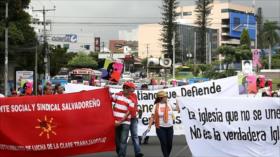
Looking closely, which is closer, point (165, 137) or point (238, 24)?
point (165, 137)

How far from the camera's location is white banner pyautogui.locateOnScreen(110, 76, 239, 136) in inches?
616

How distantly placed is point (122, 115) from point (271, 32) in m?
94.0

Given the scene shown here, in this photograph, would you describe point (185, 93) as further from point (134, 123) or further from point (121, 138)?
point (121, 138)

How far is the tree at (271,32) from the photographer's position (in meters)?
101

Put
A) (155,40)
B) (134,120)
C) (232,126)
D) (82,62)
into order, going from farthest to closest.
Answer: (155,40)
(82,62)
(134,120)
(232,126)

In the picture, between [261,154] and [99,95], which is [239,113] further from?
[99,95]

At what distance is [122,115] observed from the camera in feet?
38.9

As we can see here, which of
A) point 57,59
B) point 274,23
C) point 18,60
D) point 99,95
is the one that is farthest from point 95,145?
point 57,59

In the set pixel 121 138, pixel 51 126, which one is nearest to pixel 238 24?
pixel 121 138

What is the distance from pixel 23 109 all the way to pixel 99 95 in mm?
1440

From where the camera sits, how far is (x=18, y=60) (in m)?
60.2

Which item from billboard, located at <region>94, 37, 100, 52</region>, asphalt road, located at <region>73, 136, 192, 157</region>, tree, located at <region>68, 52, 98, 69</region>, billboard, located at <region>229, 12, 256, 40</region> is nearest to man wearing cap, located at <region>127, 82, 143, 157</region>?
asphalt road, located at <region>73, 136, 192, 157</region>

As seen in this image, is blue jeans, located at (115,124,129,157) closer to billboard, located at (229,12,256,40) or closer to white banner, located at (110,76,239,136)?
white banner, located at (110,76,239,136)

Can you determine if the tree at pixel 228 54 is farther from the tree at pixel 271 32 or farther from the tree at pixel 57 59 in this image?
the tree at pixel 57 59
